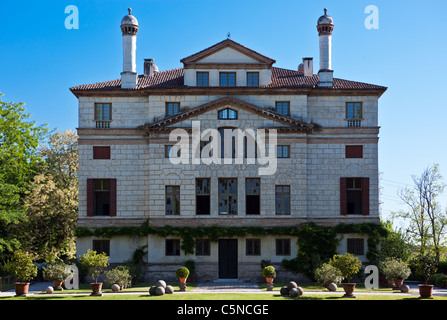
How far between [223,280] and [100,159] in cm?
1306

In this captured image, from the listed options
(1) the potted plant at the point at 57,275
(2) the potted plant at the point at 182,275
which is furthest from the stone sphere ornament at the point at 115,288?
(1) the potted plant at the point at 57,275

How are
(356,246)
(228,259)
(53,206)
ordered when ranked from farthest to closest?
(53,206)
(356,246)
(228,259)

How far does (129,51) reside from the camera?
42375 mm

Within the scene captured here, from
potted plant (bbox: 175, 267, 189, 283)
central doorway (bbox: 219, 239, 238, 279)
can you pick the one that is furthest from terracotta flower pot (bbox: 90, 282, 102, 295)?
central doorway (bbox: 219, 239, 238, 279)

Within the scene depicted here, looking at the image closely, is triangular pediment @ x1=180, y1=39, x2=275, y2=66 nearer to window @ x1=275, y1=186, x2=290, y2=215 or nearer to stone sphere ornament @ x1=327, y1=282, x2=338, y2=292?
window @ x1=275, y1=186, x2=290, y2=215

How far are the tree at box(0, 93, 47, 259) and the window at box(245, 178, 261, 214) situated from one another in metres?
19.3

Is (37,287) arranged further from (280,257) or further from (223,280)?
(280,257)

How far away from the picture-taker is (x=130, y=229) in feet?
133

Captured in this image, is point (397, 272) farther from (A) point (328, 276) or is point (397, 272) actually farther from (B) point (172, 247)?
(B) point (172, 247)

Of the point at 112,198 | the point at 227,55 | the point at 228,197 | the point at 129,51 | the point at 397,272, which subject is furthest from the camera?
the point at 129,51

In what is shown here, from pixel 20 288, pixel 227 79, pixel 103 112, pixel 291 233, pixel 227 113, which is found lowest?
pixel 20 288

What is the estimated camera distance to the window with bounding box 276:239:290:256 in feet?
133

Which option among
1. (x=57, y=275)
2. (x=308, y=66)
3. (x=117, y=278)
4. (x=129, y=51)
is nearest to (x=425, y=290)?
(x=117, y=278)

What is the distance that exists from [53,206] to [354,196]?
90.5 ft
